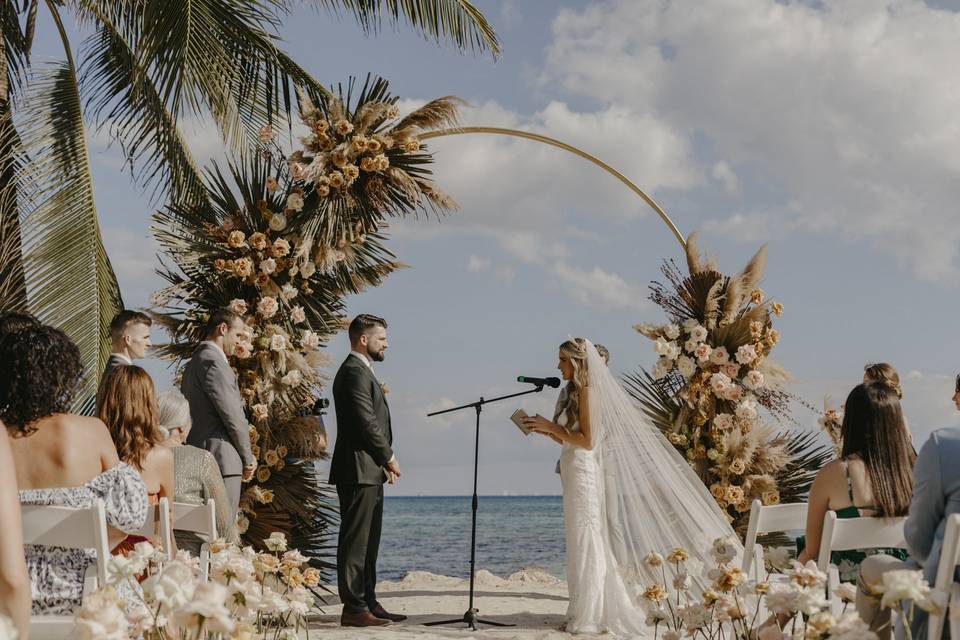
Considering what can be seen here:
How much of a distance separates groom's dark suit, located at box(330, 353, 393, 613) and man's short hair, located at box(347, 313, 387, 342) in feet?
0.46

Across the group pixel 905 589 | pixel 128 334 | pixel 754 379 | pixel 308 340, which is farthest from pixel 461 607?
pixel 905 589

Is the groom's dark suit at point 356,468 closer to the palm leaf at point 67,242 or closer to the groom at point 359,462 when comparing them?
the groom at point 359,462

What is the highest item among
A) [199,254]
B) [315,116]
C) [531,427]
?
[315,116]

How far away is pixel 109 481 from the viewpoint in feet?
11.3

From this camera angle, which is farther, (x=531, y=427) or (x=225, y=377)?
(x=531, y=427)

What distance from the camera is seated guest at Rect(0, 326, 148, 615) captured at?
3.36 m

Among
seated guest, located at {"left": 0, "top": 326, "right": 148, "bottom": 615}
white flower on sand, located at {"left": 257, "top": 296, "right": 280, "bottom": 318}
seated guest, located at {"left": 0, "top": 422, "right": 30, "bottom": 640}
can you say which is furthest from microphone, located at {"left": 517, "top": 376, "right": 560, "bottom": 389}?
seated guest, located at {"left": 0, "top": 422, "right": 30, "bottom": 640}

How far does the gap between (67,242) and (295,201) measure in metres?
1.80

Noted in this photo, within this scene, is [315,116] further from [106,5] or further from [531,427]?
[531,427]

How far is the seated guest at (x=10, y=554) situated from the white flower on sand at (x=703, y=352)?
6.47m

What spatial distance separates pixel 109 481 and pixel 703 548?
464 centimetres

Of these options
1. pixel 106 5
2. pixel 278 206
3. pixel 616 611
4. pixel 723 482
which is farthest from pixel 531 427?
pixel 106 5

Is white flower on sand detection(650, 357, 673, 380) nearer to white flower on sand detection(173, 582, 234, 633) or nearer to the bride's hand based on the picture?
the bride's hand

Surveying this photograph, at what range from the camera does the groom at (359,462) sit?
23.2ft
